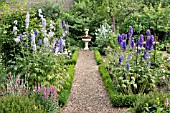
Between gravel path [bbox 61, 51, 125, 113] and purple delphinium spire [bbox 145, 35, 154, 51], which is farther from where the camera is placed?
purple delphinium spire [bbox 145, 35, 154, 51]

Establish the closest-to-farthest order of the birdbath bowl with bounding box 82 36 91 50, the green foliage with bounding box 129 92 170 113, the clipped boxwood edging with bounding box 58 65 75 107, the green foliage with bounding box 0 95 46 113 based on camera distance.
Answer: the green foliage with bounding box 0 95 46 113 → the green foliage with bounding box 129 92 170 113 → the clipped boxwood edging with bounding box 58 65 75 107 → the birdbath bowl with bounding box 82 36 91 50

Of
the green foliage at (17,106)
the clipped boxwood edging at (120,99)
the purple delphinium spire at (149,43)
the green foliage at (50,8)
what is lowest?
the clipped boxwood edging at (120,99)

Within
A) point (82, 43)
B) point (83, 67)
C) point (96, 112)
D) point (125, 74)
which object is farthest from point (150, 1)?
point (96, 112)

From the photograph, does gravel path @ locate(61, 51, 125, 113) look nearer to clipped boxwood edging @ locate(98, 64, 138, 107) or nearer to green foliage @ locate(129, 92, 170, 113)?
clipped boxwood edging @ locate(98, 64, 138, 107)

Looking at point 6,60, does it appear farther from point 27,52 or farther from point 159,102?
point 159,102

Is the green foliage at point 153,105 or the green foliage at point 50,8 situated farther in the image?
the green foliage at point 50,8

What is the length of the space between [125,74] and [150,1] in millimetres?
8495

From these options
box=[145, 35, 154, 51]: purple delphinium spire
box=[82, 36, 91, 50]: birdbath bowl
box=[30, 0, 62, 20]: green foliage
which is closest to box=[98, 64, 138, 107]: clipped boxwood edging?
box=[145, 35, 154, 51]: purple delphinium spire

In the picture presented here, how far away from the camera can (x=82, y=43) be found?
11023 millimetres

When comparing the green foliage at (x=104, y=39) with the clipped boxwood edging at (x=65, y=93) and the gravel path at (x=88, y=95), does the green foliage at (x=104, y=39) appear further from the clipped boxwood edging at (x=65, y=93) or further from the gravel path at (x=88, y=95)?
the clipped boxwood edging at (x=65, y=93)

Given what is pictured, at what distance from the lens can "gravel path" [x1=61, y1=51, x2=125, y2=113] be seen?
4406mm

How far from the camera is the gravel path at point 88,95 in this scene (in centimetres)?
441

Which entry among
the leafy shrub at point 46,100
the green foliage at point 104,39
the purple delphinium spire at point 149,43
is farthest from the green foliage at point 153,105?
the green foliage at point 104,39

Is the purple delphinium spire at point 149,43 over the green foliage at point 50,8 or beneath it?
beneath
